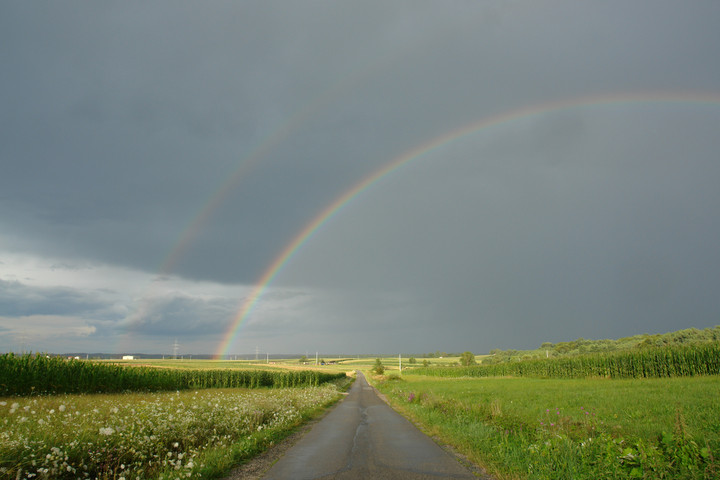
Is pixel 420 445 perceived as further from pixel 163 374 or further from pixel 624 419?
pixel 163 374

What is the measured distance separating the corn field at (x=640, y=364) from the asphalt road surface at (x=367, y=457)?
38.8 metres

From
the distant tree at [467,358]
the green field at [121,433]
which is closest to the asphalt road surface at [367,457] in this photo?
the green field at [121,433]

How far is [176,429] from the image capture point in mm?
12203

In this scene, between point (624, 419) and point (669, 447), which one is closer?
point (669, 447)

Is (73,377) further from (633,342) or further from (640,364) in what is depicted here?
(633,342)

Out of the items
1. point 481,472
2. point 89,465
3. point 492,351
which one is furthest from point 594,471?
point 492,351

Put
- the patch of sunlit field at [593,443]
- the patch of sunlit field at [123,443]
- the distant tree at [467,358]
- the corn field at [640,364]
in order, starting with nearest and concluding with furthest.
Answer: the patch of sunlit field at [593,443] → the patch of sunlit field at [123,443] → the corn field at [640,364] → the distant tree at [467,358]

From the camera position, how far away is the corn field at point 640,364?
40566mm

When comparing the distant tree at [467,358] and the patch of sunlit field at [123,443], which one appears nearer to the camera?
the patch of sunlit field at [123,443]

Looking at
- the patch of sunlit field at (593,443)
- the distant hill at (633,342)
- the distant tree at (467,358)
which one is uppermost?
the patch of sunlit field at (593,443)

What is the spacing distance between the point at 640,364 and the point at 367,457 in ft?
152

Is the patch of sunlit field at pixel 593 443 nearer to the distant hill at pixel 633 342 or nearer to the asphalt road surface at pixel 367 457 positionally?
the asphalt road surface at pixel 367 457

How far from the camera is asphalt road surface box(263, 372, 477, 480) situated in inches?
376

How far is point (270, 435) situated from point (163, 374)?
28.2 metres
